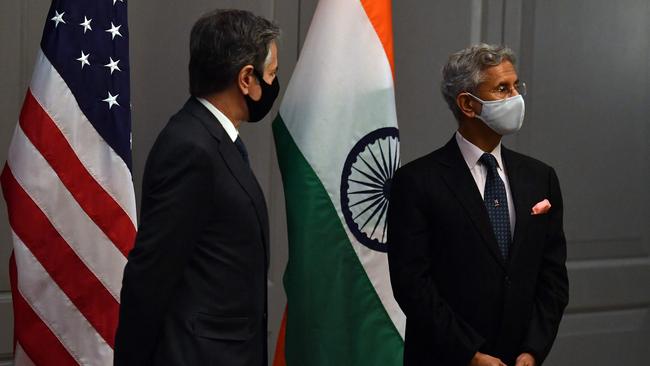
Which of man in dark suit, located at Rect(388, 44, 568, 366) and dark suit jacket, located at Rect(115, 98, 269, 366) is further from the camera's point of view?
man in dark suit, located at Rect(388, 44, 568, 366)

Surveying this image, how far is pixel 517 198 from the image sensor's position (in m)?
2.22

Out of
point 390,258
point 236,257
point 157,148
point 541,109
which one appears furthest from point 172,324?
point 541,109

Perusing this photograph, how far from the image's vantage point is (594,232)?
3.88 meters

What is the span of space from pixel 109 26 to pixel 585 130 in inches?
77.3

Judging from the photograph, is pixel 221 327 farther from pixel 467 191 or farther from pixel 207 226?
pixel 467 191

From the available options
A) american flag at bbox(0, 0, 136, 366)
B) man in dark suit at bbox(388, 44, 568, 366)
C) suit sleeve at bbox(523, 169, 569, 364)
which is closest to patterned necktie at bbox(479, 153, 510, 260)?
man in dark suit at bbox(388, 44, 568, 366)

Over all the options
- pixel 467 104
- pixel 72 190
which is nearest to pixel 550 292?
pixel 467 104

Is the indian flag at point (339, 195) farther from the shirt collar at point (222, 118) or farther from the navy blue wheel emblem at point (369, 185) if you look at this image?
the shirt collar at point (222, 118)

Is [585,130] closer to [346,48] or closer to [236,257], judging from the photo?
[346,48]

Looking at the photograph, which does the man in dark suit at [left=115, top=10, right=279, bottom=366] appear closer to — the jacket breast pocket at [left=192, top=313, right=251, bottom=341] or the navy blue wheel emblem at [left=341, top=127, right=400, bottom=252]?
the jacket breast pocket at [left=192, top=313, right=251, bottom=341]

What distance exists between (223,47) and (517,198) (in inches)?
28.3

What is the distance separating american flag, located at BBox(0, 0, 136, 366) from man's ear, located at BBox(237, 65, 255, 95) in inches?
28.2

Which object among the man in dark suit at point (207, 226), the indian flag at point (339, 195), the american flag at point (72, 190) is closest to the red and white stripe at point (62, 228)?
the american flag at point (72, 190)

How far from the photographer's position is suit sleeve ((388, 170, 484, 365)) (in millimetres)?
2141
